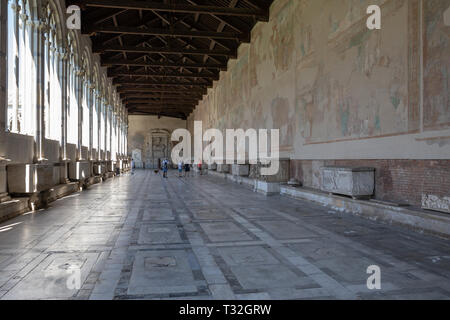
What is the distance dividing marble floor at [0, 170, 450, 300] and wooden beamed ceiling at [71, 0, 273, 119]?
1179 centimetres

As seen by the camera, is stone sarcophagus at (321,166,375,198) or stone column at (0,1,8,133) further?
stone sarcophagus at (321,166,375,198)

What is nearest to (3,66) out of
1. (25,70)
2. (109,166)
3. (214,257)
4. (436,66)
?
(25,70)

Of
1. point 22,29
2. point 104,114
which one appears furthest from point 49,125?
point 104,114

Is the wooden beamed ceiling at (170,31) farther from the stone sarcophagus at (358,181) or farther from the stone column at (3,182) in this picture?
the stone sarcophagus at (358,181)

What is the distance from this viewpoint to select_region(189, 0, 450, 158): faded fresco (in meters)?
6.75

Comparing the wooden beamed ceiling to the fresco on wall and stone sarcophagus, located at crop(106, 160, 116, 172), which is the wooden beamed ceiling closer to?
stone sarcophagus, located at crop(106, 160, 116, 172)

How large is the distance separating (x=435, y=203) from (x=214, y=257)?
455 centimetres

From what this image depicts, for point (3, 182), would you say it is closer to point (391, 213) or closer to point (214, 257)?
point (214, 257)

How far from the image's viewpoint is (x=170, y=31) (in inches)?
728

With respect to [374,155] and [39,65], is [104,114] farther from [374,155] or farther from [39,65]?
[374,155]

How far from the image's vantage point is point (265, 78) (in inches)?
675

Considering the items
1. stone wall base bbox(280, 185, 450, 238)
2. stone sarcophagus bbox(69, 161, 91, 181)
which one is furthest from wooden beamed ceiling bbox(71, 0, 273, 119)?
stone wall base bbox(280, 185, 450, 238)
